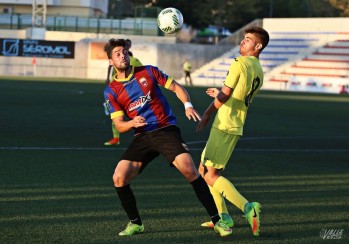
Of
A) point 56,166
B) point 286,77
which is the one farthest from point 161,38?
point 56,166

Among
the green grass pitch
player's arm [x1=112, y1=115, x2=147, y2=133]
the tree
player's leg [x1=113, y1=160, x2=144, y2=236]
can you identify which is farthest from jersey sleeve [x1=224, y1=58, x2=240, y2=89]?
the tree

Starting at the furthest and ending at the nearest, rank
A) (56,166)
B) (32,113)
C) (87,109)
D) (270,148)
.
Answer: (87,109) → (32,113) → (270,148) → (56,166)

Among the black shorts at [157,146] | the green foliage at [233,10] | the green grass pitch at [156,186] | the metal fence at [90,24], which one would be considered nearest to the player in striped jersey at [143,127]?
the black shorts at [157,146]

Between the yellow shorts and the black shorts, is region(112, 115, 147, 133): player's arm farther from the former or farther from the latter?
the yellow shorts

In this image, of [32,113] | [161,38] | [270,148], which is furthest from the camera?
[161,38]

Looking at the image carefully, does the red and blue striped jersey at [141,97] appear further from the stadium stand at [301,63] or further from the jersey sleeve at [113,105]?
the stadium stand at [301,63]

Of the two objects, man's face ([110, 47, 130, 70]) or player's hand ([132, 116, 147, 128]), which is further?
man's face ([110, 47, 130, 70])

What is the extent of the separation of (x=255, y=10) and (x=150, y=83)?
263ft

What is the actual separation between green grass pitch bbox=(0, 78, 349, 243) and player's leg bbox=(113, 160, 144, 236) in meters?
0.11

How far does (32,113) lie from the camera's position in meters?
24.4

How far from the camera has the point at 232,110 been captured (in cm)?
820

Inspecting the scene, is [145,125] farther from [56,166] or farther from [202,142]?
[202,142]

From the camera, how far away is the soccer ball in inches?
367

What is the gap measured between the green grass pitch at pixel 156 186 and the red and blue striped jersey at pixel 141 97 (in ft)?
3.57
